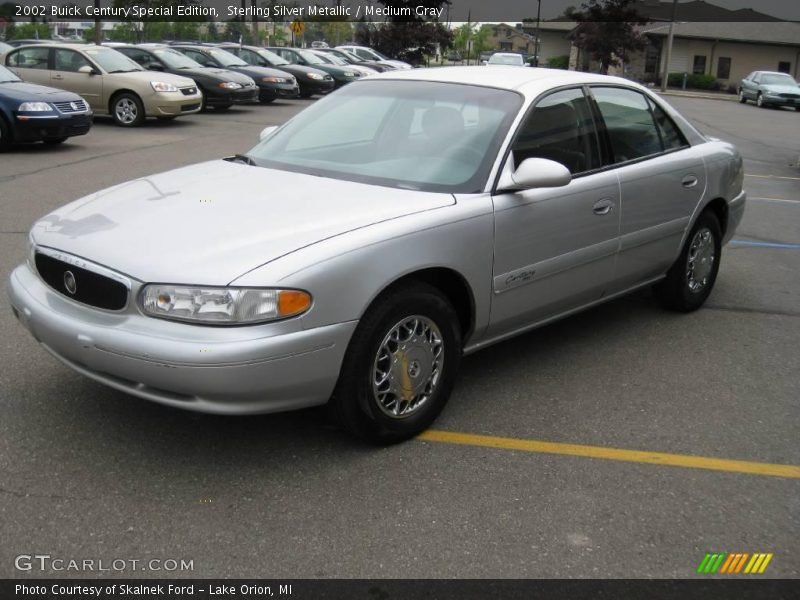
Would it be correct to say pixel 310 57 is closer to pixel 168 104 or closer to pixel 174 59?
pixel 174 59

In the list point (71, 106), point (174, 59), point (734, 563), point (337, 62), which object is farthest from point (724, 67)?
point (734, 563)

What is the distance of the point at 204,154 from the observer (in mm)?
13359

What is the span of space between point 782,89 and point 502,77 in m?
34.8

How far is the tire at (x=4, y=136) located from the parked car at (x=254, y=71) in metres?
9.86

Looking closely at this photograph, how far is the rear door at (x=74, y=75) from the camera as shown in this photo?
1680cm

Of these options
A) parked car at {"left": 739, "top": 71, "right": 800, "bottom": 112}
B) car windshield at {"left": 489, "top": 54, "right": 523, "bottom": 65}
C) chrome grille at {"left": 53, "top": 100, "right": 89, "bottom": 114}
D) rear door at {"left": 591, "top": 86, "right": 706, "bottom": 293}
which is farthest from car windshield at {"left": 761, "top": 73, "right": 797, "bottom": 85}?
rear door at {"left": 591, "top": 86, "right": 706, "bottom": 293}

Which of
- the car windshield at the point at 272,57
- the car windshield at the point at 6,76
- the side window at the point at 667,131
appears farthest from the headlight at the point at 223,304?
the car windshield at the point at 272,57

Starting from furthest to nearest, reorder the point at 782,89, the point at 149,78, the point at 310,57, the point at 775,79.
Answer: the point at 775,79
the point at 782,89
the point at 310,57
the point at 149,78

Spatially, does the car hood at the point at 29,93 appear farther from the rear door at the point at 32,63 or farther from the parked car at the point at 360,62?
the parked car at the point at 360,62

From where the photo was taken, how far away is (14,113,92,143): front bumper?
41.5 feet

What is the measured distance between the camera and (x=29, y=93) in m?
12.8

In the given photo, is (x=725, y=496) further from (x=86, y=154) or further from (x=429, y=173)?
(x=86, y=154)
